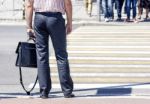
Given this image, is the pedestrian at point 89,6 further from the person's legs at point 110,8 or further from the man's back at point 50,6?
the man's back at point 50,6

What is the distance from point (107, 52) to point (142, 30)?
5.19 metres

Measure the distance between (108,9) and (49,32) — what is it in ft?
44.0

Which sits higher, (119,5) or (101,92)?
(119,5)

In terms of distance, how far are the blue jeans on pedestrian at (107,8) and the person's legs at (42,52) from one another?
13006 millimetres

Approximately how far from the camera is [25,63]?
9031 mm

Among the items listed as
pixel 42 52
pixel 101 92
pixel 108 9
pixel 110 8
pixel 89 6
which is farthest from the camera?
pixel 89 6

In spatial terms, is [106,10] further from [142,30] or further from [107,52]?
[107,52]

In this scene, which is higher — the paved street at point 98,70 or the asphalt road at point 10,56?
the paved street at point 98,70

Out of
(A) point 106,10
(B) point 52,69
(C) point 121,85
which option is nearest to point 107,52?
(B) point 52,69

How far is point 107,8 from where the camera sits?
21969mm

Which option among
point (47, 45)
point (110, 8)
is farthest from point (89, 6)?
point (47, 45)

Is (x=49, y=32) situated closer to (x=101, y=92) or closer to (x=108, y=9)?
(x=101, y=92)

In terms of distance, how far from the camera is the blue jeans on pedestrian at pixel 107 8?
21766 millimetres

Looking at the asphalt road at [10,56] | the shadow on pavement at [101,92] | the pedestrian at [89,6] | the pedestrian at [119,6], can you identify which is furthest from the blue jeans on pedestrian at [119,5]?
the shadow on pavement at [101,92]
